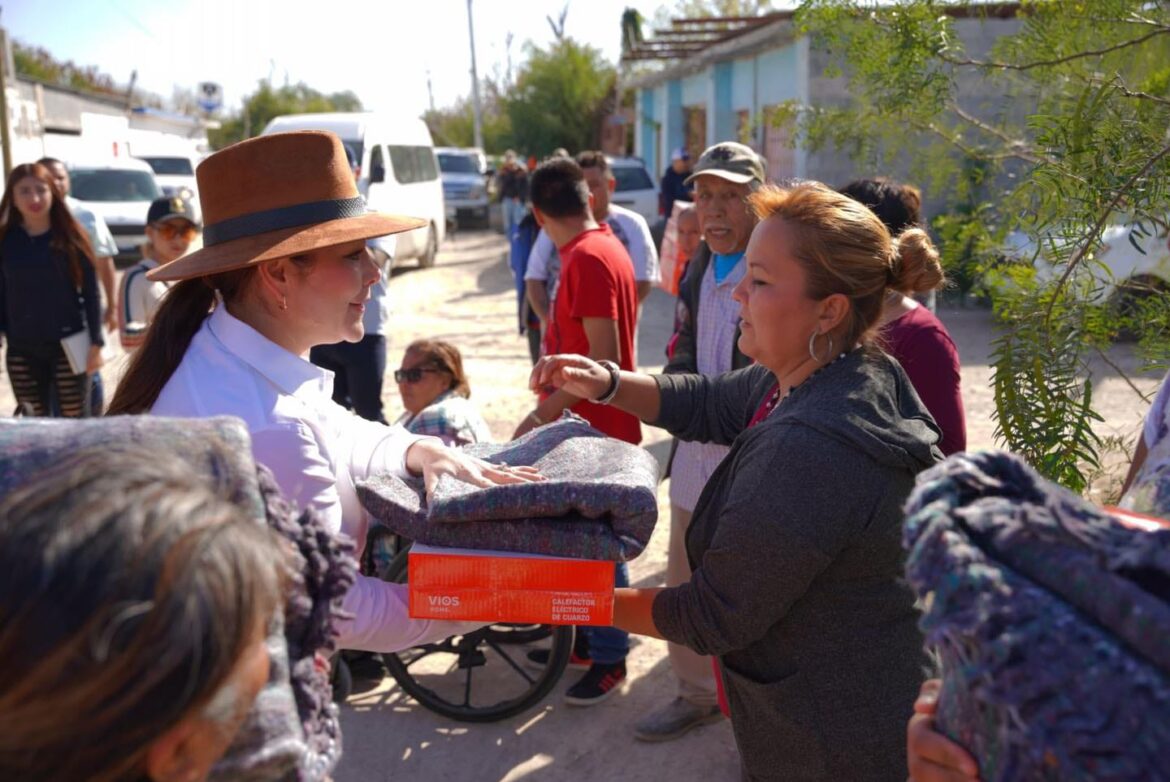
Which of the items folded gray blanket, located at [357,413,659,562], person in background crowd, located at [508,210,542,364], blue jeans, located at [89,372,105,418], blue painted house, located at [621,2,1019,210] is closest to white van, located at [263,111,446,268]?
blue painted house, located at [621,2,1019,210]

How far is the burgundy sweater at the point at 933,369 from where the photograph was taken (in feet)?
9.12

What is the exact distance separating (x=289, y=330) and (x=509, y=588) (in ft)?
2.47

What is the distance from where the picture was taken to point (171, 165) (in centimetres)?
2364

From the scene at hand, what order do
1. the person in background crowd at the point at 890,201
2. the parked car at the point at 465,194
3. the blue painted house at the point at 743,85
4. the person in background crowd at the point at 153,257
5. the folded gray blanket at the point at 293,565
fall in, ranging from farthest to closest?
the parked car at the point at 465,194
the blue painted house at the point at 743,85
the person in background crowd at the point at 153,257
the person in background crowd at the point at 890,201
the folded gray blanket at the point at 293,565

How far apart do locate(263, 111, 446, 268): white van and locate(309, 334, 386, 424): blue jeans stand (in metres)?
7.69

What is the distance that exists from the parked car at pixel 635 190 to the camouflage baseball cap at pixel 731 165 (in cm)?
1366

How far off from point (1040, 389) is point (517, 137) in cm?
3310

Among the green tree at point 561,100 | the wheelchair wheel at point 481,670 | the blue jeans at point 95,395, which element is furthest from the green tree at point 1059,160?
the green tree at point 561,100

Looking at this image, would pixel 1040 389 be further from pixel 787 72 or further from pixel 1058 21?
pixel 787 72

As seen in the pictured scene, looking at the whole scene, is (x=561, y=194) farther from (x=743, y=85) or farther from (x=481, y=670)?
(x=743, y=85)

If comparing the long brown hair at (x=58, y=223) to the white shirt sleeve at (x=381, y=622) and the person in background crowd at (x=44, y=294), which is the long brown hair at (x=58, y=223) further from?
the white shirt sleeve at (x=381, y=622)

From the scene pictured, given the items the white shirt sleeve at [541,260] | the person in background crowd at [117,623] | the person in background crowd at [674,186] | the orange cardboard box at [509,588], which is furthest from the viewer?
the person in background crowd at [674,186]

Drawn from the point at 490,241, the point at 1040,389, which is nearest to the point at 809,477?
the point at 1040,389

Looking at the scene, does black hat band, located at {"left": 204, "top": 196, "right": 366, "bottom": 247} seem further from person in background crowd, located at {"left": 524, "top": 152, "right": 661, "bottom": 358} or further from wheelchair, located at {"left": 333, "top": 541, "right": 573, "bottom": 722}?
person in background crowd, located at {"left": 524, "top": 152, "right": 661, "bottom": 358}
